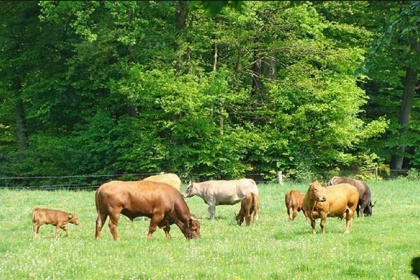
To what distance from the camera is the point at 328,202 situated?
643 inches

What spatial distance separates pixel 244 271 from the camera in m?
11.7

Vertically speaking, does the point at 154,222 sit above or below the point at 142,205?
below

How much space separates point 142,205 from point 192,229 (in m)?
1.29

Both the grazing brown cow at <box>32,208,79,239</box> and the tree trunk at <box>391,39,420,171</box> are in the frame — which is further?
the tree trunk at <box>391,39,420,171</box>

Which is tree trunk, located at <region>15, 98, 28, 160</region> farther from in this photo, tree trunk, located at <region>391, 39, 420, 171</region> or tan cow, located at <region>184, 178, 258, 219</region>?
tan cow, located at <region>184, 178, 258, 219</region>

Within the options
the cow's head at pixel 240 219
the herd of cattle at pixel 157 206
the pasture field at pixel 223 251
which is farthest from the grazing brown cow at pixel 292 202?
the herd of cattle at pixel 157 206

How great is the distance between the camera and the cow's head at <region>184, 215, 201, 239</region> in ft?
51.7

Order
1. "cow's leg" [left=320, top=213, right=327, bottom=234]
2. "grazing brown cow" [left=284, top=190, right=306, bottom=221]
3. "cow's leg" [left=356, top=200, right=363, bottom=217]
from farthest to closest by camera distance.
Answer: "cow's leg" [left=356, top=200, right=363, bottom=217] → "grazing brown cow" [left=284, top=190, right=306, bottom=221] → "cow's leg" [left=320, top=213, right=327, bottom=234]

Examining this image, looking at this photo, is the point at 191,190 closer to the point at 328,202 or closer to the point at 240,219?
the point at 240,219

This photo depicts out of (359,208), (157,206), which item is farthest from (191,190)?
(157,206)

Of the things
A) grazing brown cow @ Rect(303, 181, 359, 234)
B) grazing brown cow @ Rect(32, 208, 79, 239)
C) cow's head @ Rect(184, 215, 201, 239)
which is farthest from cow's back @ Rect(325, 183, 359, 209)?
grazing brown cow @ Rect(32, 208, 79, 239)

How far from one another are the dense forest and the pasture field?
1864 centimetres

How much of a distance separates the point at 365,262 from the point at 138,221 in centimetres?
973

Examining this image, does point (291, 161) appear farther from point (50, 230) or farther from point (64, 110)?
point (50, 230)
